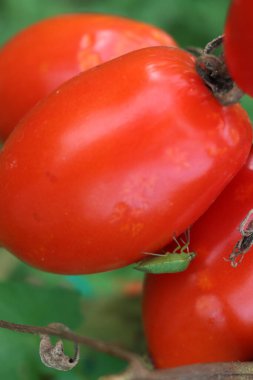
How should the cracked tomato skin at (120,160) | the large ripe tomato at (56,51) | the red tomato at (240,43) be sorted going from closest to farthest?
1. the red tomato at (240,43)
2. the cracked tomato skin at (120,160)
3. the large ripe tomato at (56,51)

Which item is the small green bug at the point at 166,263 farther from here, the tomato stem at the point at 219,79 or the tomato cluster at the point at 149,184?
the tomato stem at the point at 219,79

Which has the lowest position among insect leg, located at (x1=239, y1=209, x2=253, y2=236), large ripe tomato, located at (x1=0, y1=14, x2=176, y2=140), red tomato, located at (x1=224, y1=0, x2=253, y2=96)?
insect leg, located at (x1=239, y1=209, x2=253, y2=236)

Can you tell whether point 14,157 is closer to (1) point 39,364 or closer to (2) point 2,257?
(1) point 39,364

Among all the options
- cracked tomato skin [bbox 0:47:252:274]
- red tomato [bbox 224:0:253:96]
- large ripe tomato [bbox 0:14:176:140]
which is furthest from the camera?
large ripe tomato [bbox 0:14:176:140]

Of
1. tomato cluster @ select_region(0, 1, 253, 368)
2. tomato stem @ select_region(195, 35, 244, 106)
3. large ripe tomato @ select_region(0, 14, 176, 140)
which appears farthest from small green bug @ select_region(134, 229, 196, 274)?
large ripe tomato @ select_region(0, 14, 176, 140)

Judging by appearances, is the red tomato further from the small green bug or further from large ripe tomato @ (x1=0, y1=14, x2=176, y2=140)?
large ripe tomato @ (x1=0, y1=14, x2=176, y2=140)

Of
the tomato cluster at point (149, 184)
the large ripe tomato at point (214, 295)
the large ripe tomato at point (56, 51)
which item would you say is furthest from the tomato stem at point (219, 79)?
the large ripe tomato at point (56, 51)
